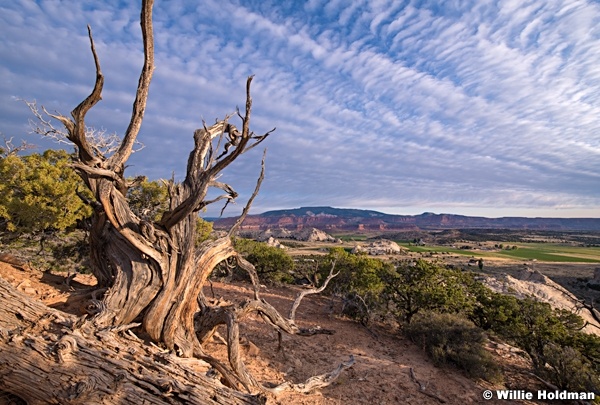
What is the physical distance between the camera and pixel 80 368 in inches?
138

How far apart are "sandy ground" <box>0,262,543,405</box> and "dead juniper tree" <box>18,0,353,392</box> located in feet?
2.65

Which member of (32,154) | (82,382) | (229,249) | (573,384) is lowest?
(573,384)

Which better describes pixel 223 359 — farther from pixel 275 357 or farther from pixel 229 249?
pixel 229 249

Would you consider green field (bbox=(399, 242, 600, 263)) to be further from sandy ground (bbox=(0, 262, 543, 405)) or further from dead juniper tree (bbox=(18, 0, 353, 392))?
dead juniper tree (bbox=(18, 0, 353, 392))

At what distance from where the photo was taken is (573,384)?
835cm

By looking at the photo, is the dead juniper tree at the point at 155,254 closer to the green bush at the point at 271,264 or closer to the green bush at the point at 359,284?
the green bush at the point at 359,284

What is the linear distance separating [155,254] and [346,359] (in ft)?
19.8

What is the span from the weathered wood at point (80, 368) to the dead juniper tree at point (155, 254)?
19.3 inches

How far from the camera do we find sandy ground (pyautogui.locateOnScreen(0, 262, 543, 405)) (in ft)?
19.9

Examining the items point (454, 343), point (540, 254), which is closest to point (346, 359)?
point (454, 343)

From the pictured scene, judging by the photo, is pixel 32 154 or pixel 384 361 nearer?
pixel 384 361

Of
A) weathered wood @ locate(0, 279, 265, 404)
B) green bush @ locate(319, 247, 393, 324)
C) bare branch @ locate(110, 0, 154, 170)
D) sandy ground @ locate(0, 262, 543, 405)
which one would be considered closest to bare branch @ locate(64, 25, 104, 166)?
bare branch @ locate(110, 0, 154, 170)

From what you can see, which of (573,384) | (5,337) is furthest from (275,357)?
(573,384)

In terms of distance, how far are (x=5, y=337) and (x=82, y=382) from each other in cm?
113
